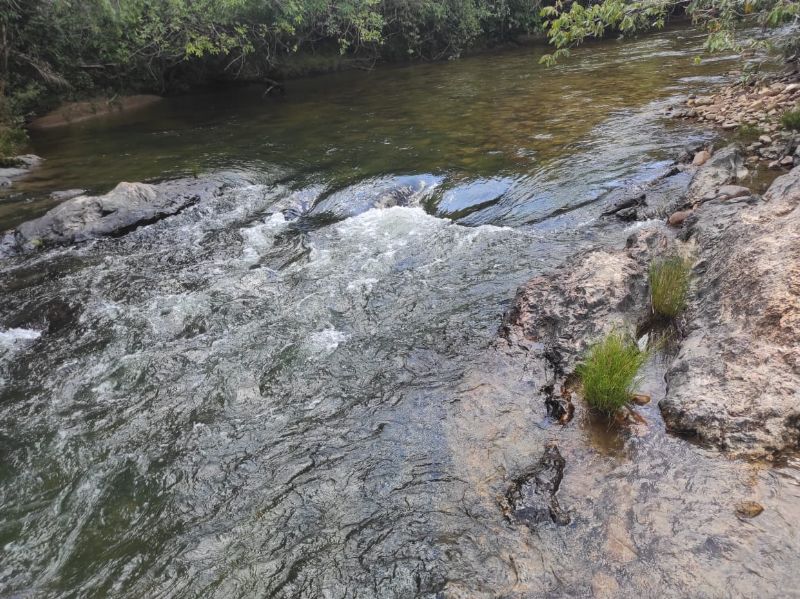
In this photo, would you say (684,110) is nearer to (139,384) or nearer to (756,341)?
(756,341)

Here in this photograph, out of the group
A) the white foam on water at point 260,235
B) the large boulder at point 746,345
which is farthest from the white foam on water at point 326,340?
the large boulder at point 746,345

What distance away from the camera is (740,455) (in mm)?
3141

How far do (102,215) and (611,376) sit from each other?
830 cm

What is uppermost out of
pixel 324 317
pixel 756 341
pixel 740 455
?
pixel 756 341

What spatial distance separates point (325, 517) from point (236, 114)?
1536 cm

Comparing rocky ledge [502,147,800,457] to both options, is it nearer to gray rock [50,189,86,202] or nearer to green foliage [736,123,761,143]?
green foliage [736,123,761,143]

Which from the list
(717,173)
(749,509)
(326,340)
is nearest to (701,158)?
(717,173)

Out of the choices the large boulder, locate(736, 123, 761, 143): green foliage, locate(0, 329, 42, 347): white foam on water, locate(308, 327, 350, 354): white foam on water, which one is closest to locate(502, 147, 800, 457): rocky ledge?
the large boulder

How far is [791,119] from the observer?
8383 millimetres

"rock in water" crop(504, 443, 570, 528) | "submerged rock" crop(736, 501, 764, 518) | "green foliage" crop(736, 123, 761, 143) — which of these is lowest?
"rock in water" crop(504, 443, 570, 528)

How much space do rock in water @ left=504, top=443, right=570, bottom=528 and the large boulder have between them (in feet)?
2.95

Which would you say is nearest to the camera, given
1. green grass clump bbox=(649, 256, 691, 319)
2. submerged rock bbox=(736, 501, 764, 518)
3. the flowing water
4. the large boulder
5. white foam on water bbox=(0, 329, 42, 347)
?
submerged rock bbox=(736, 501, 764, 518)

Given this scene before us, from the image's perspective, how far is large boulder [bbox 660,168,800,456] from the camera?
3.23 meters

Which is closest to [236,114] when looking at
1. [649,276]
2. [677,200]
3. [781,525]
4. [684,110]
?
[684,110]
